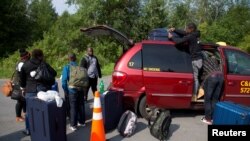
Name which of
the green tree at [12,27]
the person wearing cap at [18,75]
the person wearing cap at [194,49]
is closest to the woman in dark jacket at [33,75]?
the person wearing cap at [18,75]

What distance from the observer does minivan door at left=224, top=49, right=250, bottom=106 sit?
29.4ft

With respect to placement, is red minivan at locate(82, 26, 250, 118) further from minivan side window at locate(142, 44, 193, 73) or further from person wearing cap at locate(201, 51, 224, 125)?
person wearing cap at locate(201, 51, 224, 125)

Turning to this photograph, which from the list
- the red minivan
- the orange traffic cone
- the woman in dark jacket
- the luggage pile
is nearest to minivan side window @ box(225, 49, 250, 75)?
the red minivan

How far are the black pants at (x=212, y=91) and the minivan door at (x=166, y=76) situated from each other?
1.29 feet

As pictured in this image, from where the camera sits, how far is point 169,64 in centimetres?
888

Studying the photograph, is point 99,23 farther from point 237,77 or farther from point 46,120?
point 46,120

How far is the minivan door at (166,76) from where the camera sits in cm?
872

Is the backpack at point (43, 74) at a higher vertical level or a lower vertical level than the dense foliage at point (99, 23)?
lower

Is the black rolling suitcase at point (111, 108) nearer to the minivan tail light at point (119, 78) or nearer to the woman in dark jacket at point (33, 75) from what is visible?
the minivan tail light at point (119, 78)

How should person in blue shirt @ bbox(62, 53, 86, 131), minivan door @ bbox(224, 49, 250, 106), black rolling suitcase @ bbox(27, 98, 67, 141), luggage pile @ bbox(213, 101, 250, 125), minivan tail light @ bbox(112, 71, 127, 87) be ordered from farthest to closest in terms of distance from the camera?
minivan door @ bbox(224, 49, 250, 106) → minivan tail light @ bbox(112, 71, 127, 87) → person in blue shirt @ bbox(62, 53, 86, 131) → luggage pile @ bbox(213, 101, 250, 125) → black rolling suitcase @ bbox(27, 98, 67, 141)

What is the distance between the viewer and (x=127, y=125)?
7.66m

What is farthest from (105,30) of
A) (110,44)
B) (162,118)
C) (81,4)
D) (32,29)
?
(32,29)

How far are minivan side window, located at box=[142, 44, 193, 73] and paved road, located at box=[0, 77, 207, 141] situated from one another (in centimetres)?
123

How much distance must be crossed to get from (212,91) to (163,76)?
Result: 3.72ft
